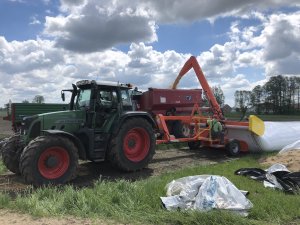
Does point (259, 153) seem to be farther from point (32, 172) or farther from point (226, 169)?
point (32, 172)

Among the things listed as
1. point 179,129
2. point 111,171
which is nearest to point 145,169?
point 111,171

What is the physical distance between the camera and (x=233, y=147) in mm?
14406

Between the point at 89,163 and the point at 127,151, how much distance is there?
1657mm

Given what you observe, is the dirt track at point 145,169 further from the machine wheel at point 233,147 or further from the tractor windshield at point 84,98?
the tractor windshield at point 84,98

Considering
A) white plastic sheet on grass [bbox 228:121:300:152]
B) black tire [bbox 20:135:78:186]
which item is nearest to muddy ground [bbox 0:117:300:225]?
black tire [bbox 20:135:78:186]

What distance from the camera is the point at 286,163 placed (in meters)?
10.9

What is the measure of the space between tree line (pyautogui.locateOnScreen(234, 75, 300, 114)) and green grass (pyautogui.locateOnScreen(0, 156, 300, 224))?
6966cm

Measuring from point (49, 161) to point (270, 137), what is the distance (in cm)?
862

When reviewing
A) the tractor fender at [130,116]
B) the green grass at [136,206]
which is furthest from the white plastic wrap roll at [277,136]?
the green grass at [136,206]

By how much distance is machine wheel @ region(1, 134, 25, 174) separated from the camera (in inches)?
404

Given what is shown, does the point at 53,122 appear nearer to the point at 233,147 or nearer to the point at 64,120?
the point at 64,120

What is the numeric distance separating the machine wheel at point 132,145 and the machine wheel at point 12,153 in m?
2.29

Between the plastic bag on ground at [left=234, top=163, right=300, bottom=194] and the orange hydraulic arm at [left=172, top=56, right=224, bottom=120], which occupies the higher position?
the orange hydraulic arm at [left=172, top=56, right=224, bottom=120]

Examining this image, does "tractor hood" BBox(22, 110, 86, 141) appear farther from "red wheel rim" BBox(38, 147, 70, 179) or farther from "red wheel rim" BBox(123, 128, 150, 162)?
"red wheel rim" BBox(123, 128, 150, 162)
